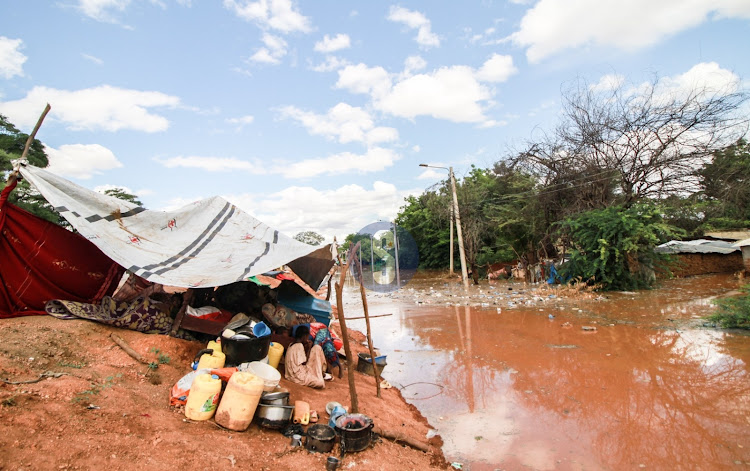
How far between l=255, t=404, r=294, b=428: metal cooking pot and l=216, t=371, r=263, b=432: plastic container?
0.10 metres

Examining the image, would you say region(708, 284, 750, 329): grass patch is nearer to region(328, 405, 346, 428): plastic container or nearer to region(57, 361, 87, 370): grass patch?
region(328, 405, 346, 428): plastic container

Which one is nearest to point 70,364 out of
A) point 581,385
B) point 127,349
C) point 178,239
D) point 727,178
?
point 127,349

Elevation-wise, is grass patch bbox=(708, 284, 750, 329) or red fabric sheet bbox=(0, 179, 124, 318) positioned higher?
red fabric sheet bbox=(0, 179, 124, 318)

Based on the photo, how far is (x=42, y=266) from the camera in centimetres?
471

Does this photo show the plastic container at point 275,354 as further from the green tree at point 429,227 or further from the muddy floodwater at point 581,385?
the green tree at point 429,227

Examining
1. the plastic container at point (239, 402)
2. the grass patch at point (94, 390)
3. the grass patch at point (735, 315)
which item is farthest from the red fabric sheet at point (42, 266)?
the grass patch at point (735, 315)

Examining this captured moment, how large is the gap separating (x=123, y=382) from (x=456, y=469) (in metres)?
3.32

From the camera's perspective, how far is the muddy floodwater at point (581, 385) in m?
4.17

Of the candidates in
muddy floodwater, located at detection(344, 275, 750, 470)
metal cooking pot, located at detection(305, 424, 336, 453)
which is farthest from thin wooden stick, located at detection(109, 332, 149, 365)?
muddy floodwater, located at detection(344, 275, 750, 470)

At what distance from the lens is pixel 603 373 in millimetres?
6348

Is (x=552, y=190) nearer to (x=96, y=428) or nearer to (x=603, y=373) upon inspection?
(x=603, y=373)

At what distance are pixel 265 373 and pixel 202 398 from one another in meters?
0.76

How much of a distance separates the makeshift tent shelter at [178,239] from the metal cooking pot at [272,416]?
1494 millimetres

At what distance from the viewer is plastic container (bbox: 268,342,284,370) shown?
5.21 m
